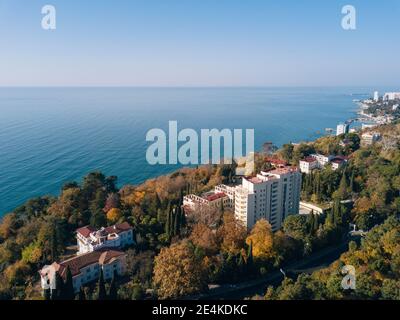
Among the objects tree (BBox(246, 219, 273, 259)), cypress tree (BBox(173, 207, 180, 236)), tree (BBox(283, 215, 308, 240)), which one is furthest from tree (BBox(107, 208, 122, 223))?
tree (BBox(283, 215, 308, 240))

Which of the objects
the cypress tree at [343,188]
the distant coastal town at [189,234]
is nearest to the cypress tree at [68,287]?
the distant coastal town at [189,234]

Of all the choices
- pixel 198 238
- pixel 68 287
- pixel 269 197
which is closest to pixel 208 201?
pixel 269 197

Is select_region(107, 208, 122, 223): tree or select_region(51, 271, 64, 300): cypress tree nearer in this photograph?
select_region(51, 271, 64, 300): cypress tree

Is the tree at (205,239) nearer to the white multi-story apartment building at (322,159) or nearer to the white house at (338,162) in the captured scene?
the white house at (338,162)

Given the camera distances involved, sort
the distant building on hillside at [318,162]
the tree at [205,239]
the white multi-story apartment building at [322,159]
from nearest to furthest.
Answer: the tree at [205,239] < the distant building on hillside at [318,162] < the white multi-story apartment building at [322,159]

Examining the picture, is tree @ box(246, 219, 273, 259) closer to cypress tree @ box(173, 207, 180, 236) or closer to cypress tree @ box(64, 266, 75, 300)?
cypress tree @ box(173, 207, 180, 236)

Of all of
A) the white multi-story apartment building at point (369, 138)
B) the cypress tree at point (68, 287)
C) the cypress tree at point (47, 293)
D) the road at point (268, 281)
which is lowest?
the road at point (268, 281)

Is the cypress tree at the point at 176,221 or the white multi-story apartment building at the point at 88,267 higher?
the cypress tree at the point at 176,221

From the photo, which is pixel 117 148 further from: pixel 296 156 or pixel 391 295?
pixel 391 295
